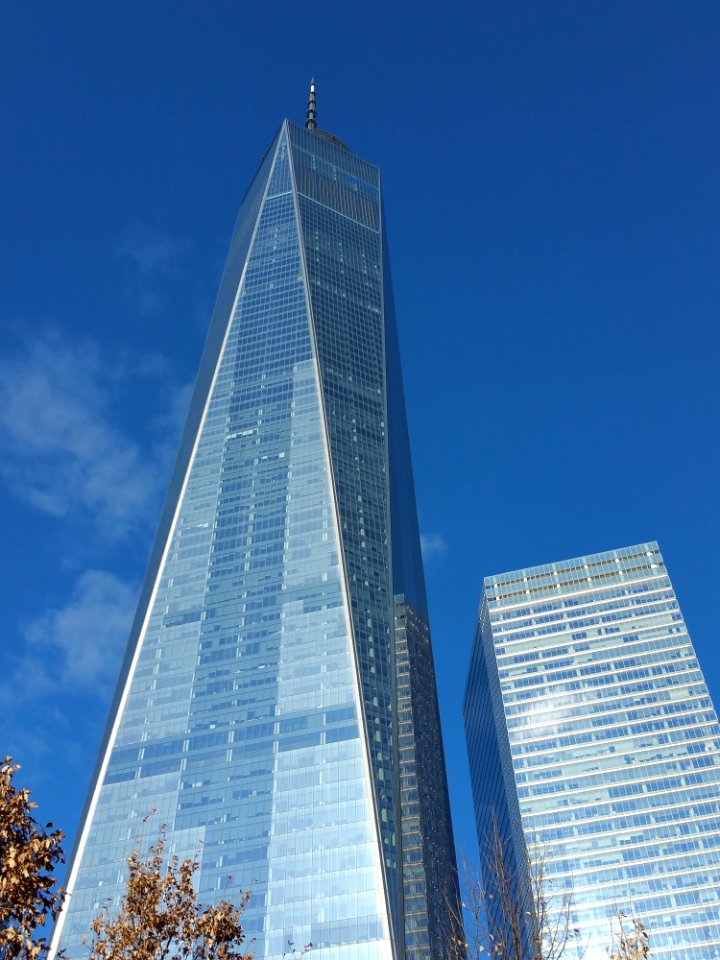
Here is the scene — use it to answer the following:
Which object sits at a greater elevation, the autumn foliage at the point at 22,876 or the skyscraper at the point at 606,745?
the skyscraper at the point at 606,745

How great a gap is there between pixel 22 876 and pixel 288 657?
361ft

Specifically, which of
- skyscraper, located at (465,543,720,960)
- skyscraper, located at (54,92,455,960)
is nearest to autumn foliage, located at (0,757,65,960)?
skyscraper, located at (54,92,455,960)

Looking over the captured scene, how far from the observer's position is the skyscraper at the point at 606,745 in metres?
142

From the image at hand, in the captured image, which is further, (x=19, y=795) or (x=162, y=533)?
(x=162, y=533)

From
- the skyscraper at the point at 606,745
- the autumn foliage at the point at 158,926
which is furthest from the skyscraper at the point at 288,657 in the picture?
the autumn foliage at the point at 158,926

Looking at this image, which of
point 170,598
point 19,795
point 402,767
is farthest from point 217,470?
point 19,795

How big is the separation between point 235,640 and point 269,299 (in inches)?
2720

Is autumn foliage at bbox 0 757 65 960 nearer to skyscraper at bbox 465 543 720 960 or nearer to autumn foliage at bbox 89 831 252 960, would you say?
autumn foliage at bbox 89 831 252 960

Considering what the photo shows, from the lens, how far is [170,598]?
144500mm

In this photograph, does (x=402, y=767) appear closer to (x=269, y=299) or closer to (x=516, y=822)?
(x=516, y=822)

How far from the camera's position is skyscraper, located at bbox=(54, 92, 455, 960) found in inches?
4476

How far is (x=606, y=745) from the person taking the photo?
15912cm

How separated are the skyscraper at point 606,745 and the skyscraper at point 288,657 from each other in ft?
55.7

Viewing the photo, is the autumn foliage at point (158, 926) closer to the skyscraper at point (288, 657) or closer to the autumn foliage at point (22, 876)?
the autumn foliage at point (22, 876)
